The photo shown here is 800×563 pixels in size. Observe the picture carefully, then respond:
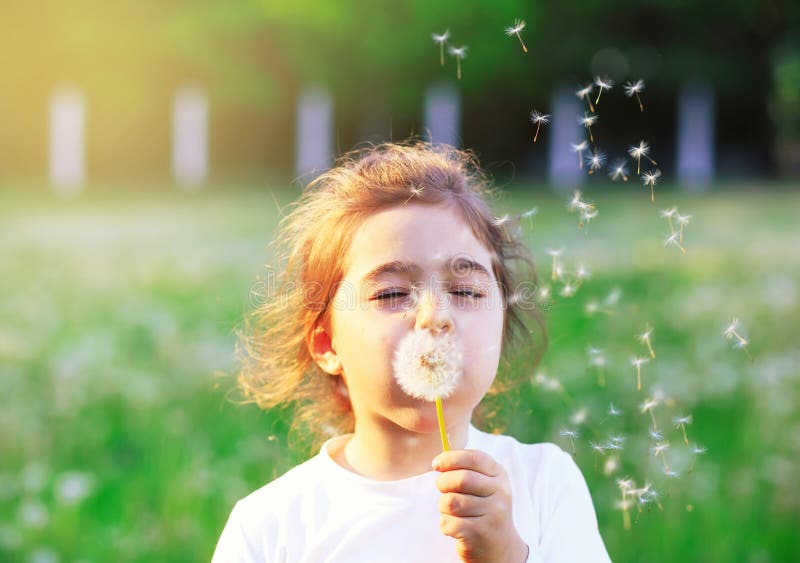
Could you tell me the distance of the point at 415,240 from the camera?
1811 millimetres

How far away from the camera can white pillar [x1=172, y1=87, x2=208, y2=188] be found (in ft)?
67.1

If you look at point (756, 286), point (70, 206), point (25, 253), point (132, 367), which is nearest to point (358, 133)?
point (70, 206)

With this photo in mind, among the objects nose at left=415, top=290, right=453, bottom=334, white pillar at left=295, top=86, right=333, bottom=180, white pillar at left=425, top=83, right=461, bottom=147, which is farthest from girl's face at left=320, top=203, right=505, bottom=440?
white pillar at left=295, top=86, right=333, bottom=180

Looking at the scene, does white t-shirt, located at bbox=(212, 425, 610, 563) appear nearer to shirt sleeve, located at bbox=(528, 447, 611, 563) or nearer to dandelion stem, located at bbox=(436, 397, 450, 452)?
shirt sleeve, located at bbox=(528, 447, 611, 563)

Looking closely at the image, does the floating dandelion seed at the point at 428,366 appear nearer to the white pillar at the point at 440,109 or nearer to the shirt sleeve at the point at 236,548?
the shirt sleeve at the point at 236,548

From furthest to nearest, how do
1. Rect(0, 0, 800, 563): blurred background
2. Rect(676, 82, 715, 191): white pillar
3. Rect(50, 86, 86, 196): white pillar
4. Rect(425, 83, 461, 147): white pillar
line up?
Rect(676, 82, 715, 191): white pillar, Rect(50, 86, 86, 196): white pillar, Rect(425, 83, 461, 147): white pillar, Rect(0, 0, 800, 563): blurred background

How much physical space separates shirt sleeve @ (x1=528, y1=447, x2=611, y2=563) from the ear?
50 centimetres

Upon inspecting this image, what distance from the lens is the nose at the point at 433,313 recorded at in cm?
169

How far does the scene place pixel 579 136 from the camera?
2102 centimetres

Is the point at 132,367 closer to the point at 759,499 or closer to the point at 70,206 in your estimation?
the point at 759,499

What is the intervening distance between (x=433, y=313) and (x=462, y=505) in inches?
13.2

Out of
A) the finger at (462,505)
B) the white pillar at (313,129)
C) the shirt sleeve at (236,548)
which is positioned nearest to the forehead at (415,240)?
the finger at (462,505)

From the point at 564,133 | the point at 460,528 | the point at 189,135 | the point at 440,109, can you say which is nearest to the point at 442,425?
the point at 460,528

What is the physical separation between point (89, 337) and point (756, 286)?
4055 millimetres
